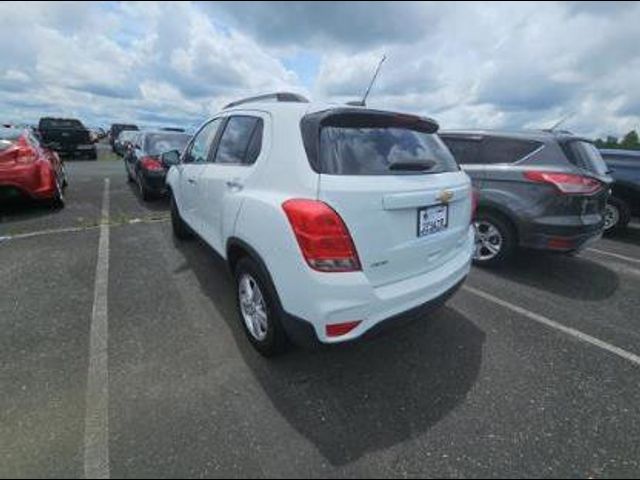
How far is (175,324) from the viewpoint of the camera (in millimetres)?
3596

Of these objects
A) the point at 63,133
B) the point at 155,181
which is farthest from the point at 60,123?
the point at 155,181

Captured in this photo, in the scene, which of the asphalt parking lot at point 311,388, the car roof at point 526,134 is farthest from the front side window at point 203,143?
the car roof at point 526,134

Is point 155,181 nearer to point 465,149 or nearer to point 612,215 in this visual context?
point 465,149

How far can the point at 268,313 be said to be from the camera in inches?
112

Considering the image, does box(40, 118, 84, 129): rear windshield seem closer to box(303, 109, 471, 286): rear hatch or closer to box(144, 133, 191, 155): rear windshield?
box(144, 133, 191, 155): rear windshield

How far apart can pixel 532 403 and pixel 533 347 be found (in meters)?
0.78

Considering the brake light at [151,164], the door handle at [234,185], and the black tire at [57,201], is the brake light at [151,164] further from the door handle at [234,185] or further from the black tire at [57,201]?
the door handle at [234,185]

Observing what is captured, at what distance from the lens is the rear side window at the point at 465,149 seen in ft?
17.6

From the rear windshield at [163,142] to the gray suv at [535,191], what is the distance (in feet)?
21.7

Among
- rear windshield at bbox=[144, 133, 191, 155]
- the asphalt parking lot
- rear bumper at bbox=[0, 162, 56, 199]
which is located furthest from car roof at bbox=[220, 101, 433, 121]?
rear windshield at bbox=[144, 133, 191, 155]

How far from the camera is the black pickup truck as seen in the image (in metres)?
19.7

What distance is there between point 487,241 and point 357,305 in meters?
3.36

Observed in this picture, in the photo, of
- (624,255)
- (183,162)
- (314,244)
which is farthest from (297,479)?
(624,255)

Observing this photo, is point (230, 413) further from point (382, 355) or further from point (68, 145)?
point (68, 145)
